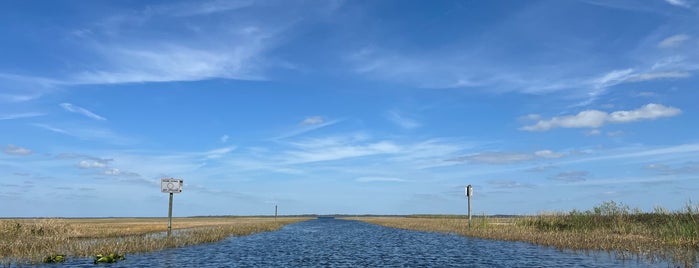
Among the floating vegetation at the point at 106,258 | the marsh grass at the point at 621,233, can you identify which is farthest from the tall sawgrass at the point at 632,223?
the floating vegetation at the point at 106,258

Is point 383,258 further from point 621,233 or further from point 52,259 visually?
point 621,233

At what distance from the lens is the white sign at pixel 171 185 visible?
144 feet

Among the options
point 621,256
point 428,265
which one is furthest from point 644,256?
point 428,265

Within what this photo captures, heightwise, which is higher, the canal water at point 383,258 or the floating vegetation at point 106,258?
the floating vegetation at point 106,258

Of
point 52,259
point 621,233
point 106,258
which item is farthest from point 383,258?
point 621,233

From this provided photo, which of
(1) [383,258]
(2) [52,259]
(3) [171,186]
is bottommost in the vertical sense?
(1) [383,258]

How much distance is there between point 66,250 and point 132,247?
137 inches

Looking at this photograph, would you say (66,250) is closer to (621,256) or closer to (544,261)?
(544,261)

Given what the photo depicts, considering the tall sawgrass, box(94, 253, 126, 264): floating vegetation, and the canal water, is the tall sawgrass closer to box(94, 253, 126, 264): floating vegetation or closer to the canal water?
the canal water

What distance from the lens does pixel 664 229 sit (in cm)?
3447

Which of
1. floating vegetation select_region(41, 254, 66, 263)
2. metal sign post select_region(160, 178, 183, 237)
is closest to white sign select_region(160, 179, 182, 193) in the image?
metal sign post select_region(160, 178, 183, 237)

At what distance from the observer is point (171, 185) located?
44188mm

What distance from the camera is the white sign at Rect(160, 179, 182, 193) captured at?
44.0 m

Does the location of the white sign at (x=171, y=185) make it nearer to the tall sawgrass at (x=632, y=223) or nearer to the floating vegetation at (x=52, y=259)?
the floating vegetation at (x=52, y=259)
